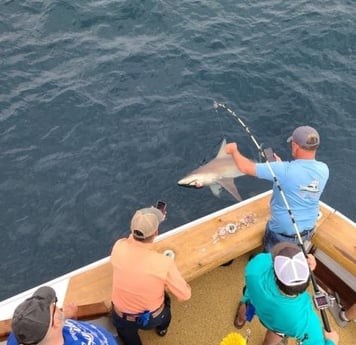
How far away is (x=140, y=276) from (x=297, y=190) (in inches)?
88.1

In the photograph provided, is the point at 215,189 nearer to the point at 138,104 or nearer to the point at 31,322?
the point at 138,104

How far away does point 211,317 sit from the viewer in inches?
235

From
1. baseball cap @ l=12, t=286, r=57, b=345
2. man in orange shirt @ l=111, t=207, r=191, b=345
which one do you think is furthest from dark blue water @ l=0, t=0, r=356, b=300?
baseball cap @ l=12, t=286, r=57, b=345

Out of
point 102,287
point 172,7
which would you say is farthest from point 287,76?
point 102,287

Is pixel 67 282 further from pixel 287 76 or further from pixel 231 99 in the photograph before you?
pixel 287 76

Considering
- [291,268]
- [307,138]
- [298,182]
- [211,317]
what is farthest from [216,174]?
[291,268]

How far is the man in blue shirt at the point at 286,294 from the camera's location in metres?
3.85

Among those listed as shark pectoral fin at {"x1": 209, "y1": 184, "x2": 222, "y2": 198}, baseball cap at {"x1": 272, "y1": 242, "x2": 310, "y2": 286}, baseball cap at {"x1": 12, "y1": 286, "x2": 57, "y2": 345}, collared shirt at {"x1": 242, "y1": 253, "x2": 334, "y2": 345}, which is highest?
baseball cap at {"x1": 12, "y1": 286, "x2": 57, "y2": 345}

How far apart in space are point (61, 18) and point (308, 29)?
741 centimetres

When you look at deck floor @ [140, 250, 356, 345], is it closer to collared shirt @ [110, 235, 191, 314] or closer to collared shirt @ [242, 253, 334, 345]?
collared shirt @ [110, 235, 191, 314]

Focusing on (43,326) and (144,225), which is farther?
(144,225)

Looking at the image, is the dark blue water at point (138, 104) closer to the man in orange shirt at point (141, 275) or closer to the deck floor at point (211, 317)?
the deck floor at point (211, 317)

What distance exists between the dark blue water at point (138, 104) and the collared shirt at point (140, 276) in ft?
11.3

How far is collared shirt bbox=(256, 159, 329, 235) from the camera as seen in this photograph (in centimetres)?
521
